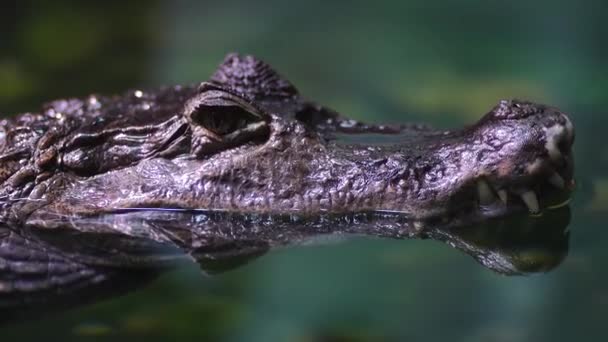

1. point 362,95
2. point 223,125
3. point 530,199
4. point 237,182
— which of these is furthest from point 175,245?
point 362,95

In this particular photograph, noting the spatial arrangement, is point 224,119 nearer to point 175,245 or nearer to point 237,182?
point 237,182

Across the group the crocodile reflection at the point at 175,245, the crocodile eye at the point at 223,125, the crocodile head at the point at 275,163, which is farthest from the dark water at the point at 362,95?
the crocodile eye at the point at 223,125

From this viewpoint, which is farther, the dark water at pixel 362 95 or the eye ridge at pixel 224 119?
the eye ridge at pixel 224 119

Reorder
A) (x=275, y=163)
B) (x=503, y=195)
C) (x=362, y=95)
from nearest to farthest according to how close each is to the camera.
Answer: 1. (x=503, y=195)
2. (x=275, y=163)
3. (x=362, y=95)

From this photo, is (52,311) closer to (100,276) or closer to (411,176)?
(100,276)

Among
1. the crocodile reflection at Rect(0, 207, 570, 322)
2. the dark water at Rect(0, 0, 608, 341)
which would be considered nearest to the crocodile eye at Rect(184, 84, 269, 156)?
the crocodile reflection at Rect(0, 207, 570, 322)

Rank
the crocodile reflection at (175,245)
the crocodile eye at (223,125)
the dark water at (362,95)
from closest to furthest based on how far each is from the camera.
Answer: the dark water at (362,95) → the crocodile reflection at (175,245) → the crocodile eye at (223,125)

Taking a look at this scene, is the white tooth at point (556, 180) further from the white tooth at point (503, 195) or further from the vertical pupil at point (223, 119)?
the vertical pupil at point (223, 119)
